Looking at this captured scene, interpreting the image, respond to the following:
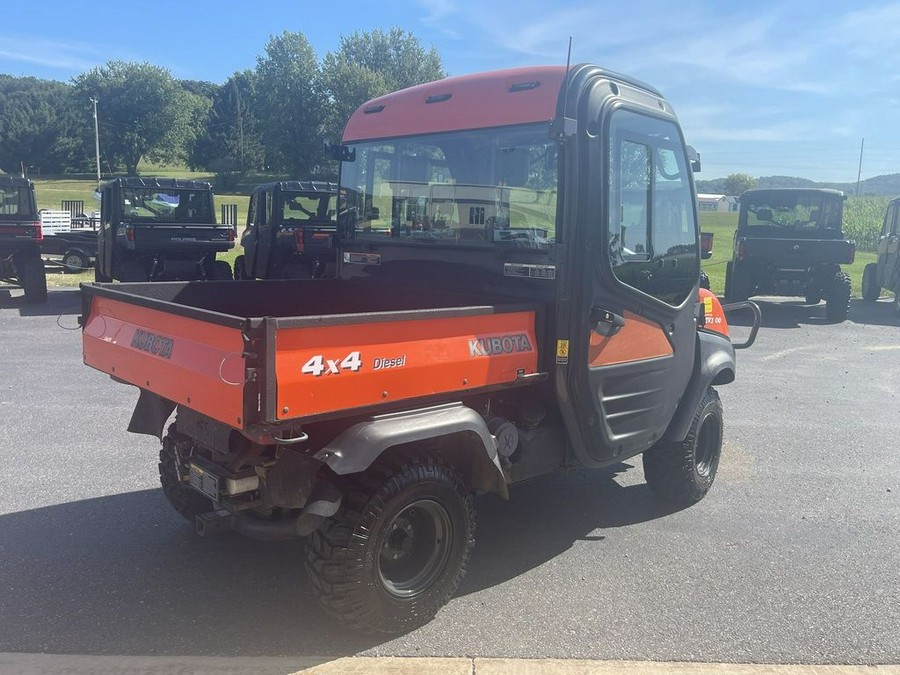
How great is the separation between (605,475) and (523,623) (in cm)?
215

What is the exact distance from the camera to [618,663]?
3.02 m

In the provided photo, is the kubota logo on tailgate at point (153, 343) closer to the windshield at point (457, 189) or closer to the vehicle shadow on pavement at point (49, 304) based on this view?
the windshield at point (457, 189)

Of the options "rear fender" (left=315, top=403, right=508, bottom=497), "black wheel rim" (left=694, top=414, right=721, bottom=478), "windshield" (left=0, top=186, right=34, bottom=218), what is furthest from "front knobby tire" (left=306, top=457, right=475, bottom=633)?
"windshield" (left=0, top=186, right=34, bottom=218)

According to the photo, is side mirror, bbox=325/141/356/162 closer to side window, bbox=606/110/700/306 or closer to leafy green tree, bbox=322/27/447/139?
side window, bbox=606/110/700/306

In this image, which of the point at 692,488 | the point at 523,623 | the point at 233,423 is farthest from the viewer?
A: the point at 692,488

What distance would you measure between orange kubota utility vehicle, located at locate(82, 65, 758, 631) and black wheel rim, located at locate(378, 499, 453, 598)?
0.03ft

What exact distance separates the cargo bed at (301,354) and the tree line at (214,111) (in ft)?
181

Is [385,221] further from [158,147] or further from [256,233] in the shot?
[158,147]

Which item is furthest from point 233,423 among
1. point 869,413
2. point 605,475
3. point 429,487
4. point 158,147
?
point 158,147

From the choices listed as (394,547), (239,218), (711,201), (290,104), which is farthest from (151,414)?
(290,104)

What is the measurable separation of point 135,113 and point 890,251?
73.2 meters

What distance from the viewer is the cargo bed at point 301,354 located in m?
2.60

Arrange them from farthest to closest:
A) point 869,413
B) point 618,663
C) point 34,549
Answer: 1. point 869,413
2. point 34,549
3. point 618,663

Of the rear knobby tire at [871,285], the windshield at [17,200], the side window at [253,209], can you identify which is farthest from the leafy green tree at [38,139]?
the rear knobby tire at [871,285]
